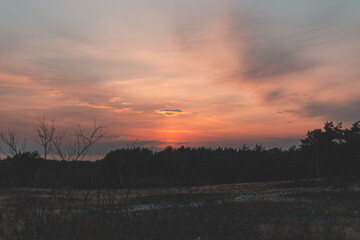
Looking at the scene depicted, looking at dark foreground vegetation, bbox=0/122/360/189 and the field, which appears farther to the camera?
dark foreground vegetation, bbox=0/122/360/189

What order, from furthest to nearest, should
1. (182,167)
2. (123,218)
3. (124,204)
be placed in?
(182,167)
(124,204)
(123,218)

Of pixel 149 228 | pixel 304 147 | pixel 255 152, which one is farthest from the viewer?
pixel 255 152

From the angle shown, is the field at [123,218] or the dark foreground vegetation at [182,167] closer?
the field at [123,218]

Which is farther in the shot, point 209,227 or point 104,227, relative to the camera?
point 209,227

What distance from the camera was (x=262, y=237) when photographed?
326 inches

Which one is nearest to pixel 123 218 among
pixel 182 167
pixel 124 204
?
pixel 124 204

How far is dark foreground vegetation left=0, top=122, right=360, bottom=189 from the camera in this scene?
5.63 m

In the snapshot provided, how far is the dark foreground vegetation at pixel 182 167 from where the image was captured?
563 cm

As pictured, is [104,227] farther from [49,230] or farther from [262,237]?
[262,237]

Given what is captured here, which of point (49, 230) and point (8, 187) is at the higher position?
point (8, 187)

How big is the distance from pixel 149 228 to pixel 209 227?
1.90 meters

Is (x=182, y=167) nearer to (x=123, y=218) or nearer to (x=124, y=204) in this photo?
(x=124, y=204)

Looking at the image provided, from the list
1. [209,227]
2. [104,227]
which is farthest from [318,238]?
[104,227]

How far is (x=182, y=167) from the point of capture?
8641 millimetres
